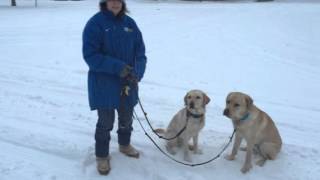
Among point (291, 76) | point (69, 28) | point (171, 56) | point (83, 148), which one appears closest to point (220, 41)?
point (171, 56)

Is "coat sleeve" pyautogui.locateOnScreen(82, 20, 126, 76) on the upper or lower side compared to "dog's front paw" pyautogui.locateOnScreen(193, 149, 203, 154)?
upper

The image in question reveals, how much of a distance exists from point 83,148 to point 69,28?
48.9ft

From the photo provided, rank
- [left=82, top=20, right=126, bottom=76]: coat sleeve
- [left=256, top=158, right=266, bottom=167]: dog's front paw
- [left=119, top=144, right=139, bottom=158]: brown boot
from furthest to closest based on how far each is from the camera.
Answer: [left=119, top=144, right=139, bottom=158]: brown boot, [left=256, top=158, right=266, bottom=167]: dog's front paw, [left=82, top=20, right=126, bottom=76]: coat sleeve

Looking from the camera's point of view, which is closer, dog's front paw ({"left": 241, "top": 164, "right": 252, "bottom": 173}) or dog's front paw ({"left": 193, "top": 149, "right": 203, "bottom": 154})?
dog's front paw ({"left": 241, "top": 164, "right": 252, "bottom": 173})

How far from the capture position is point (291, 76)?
10867mm

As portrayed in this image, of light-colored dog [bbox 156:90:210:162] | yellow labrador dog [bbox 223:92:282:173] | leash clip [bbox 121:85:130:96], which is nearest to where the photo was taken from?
leash clip [bbox 121:85:130:96]

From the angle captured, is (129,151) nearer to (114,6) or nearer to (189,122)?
(189,122)

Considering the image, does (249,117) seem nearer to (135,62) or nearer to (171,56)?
(135,62)

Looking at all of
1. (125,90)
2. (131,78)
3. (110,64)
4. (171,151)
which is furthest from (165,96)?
(110,64)

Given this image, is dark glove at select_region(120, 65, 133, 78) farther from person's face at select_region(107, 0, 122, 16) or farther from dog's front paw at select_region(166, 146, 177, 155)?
dog's front paw at select_region(166, 146, 177, 155)

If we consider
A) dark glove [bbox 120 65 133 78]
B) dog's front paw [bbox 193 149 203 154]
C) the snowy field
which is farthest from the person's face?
dog's front paw [bbox 193 149 203 154]

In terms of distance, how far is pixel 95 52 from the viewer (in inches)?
186

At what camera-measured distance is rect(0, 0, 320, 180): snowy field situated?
5.40 metres

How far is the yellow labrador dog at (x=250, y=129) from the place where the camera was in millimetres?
5176
